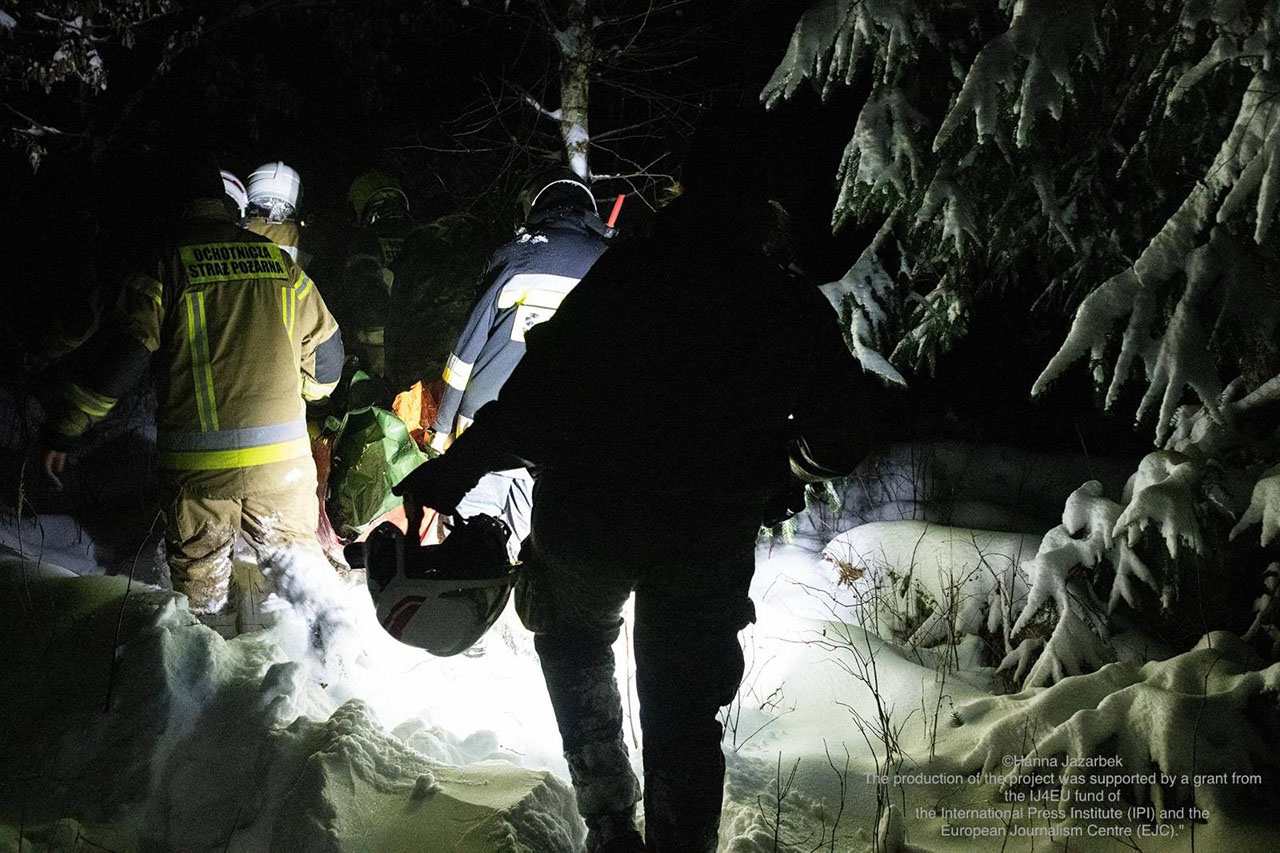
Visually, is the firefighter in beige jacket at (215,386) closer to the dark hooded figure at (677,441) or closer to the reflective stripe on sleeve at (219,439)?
the reflective stripe on sleeve at (219,439)

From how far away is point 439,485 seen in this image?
2.28m

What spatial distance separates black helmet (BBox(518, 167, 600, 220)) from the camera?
3.99 m

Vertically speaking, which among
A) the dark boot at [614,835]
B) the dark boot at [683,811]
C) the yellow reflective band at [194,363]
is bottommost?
the dark boot at [614,835]

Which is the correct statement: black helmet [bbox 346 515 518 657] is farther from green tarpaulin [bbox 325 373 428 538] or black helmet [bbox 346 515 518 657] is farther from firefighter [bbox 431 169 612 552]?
green tarpaulin [bbox 325 373 428 538]

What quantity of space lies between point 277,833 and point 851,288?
139 inches

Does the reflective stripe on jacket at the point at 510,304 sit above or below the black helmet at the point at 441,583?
above

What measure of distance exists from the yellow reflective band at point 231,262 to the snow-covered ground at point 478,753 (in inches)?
51.9

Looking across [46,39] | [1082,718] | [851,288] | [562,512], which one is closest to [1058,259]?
[851,288]

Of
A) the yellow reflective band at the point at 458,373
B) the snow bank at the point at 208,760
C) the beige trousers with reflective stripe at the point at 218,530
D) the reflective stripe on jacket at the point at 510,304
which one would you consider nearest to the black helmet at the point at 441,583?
the snow bank at the point at 208,760

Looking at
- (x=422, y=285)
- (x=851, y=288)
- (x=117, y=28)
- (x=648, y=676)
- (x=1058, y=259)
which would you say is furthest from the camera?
(x=422, y=285)

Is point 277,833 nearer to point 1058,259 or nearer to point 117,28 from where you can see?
point 1058,259

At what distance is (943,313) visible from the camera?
12.7 feet

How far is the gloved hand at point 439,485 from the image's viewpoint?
2.27 meters

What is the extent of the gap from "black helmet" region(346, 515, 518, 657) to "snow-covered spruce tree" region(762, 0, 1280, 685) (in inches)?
78.6
